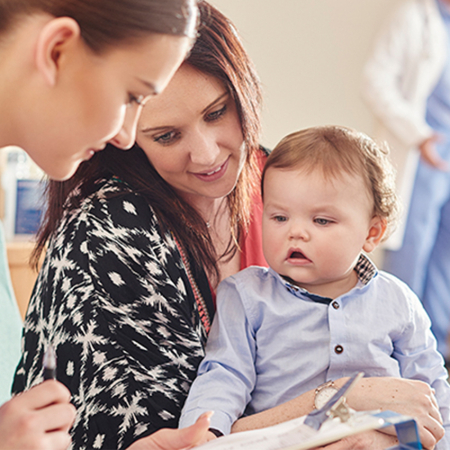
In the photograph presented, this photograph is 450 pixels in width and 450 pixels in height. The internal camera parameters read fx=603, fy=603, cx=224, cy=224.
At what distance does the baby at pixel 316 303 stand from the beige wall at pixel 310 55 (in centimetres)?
226

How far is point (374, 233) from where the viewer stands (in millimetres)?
1297

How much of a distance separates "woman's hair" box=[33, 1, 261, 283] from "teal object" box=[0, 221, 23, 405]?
189 millimetres

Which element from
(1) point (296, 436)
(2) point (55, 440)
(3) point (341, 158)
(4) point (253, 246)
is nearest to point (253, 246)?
(4) point (253, 246)

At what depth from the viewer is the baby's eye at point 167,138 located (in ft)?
4.08

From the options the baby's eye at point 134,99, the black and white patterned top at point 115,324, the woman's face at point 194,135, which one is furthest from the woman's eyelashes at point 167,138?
the baby's eye at point 134,99

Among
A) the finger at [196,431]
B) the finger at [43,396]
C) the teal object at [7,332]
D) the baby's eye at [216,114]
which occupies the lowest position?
the teal object at [7,332]

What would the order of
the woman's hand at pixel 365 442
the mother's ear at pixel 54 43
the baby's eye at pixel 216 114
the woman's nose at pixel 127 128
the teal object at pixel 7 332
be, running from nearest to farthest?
the mother's ear at pixel 54 43 → the woman's nose at pixel 127 128 → the woman's hand at pixel 365 442 → the baby's eye at pixel 216 114 → the teal object at pixel 7 332

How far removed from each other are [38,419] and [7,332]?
2.60ft

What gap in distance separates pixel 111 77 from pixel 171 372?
1.99ft

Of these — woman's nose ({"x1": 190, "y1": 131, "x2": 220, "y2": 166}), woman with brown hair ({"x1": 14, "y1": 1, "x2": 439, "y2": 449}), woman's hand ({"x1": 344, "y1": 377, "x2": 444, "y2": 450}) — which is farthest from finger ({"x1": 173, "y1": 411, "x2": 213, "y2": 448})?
woman's nose ({"x1": 190, "y1": 131, "x2": 220, "y2": 166})

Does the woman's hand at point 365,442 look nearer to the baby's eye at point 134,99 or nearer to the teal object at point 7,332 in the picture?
the baby's eye at point 134,99

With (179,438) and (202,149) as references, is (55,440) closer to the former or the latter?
(179,438)

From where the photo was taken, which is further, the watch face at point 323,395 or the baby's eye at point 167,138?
the baby's eye at point 167,138

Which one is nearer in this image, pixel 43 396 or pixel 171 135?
pixel 43 396
